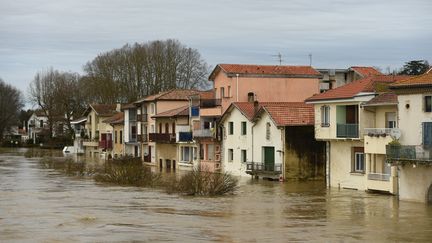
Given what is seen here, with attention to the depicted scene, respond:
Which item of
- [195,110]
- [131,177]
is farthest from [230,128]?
[131,177]

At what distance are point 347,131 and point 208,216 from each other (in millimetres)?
15804

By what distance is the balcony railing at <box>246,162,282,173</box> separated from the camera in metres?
56.3

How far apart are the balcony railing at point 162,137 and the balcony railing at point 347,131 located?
29171 millimetres

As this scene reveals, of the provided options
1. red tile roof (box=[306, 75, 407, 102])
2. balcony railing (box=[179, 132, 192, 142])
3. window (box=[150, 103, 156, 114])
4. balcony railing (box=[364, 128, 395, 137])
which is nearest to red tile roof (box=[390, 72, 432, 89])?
balcony railing (box=[364, 128, 395, 137])

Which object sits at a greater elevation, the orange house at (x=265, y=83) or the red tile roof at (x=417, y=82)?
the orange house at (x=265, y=83)

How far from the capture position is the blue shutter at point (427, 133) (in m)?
39.1

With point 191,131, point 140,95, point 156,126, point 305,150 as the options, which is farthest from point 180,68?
point 305,150

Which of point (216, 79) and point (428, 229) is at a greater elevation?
point (216, 79)

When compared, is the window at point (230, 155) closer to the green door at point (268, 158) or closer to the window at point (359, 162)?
the green door at point (268, 158)

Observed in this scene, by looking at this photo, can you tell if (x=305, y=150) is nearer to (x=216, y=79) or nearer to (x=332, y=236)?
(x=216, y=79)

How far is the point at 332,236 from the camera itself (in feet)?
94.3

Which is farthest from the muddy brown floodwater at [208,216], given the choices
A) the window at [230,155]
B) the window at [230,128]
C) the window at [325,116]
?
the window at [230,128]

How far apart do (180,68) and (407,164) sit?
215 ft

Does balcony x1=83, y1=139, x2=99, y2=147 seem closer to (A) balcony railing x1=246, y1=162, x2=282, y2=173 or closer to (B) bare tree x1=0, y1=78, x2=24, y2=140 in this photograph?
(B) bare tree x1=0, y1=78, x2=24, y2=140
